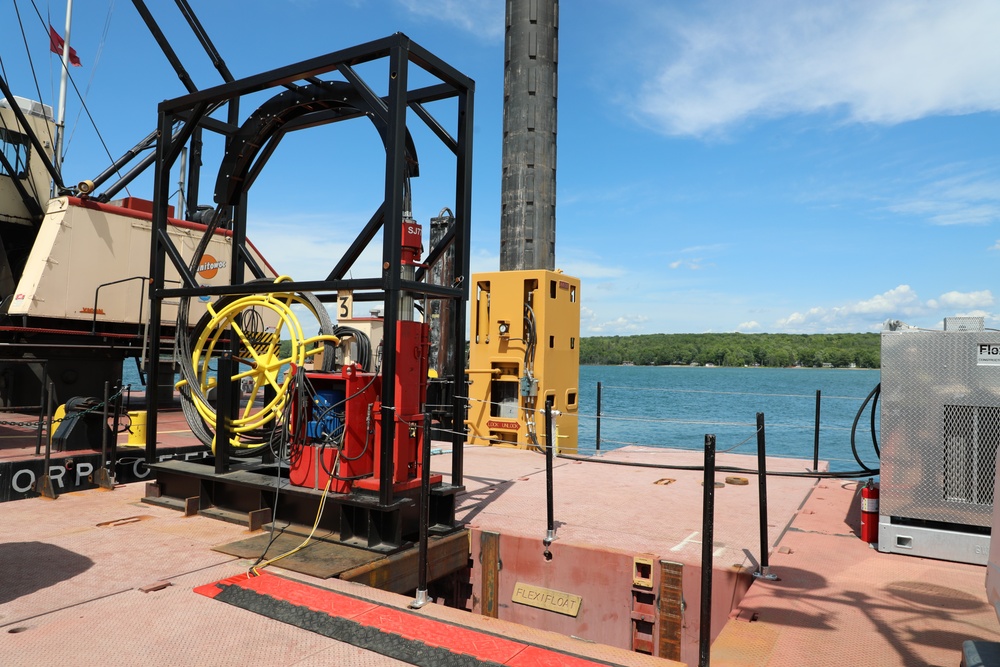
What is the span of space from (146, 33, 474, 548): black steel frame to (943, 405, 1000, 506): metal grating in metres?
4.02

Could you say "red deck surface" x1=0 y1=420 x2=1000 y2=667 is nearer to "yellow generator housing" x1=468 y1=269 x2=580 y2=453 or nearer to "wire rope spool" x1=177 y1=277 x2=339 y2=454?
"wire rope spool" x1=177 y1=277 x2=339 y2=454

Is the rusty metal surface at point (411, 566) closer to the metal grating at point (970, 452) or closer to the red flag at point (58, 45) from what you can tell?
the metal grating at point (970, 452)

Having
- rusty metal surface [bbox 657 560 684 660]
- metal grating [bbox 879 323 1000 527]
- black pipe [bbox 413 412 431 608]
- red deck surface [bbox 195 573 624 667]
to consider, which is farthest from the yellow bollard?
metal grating [bbox 879 323 1000 527]

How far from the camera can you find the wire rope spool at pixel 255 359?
630 centimetres

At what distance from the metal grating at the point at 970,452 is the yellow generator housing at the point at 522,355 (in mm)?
6002

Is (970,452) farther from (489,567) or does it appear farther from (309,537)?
(309,537)

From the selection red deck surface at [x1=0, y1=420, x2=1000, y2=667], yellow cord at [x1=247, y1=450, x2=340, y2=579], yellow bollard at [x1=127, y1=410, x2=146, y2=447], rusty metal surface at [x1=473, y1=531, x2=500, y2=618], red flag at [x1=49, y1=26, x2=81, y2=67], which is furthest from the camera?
red flag at [x1=49, y1=26, x2=81, y2=67]

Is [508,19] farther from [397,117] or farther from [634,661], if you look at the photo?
[634,661]

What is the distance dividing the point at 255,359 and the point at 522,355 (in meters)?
5.40

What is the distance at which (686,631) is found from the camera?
5141 millimetres

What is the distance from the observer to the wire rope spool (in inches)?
248

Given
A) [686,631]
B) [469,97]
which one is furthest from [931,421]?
[469,97]

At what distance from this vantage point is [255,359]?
6.66m

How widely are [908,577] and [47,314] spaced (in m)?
12.9
